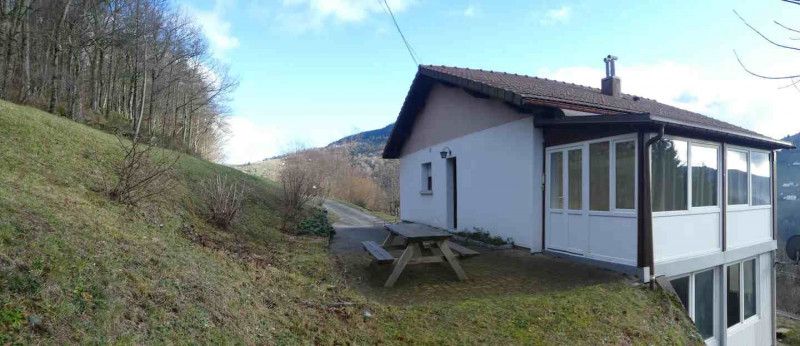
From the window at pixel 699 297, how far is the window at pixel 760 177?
2.71 m

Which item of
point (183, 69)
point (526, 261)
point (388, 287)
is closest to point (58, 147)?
point (388, 287)

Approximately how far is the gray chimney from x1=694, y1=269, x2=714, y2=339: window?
5.44 meters

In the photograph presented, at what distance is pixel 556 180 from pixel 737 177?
396 cm

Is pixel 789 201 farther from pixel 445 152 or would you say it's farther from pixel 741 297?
pixel 445 152

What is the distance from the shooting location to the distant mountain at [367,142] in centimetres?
6016

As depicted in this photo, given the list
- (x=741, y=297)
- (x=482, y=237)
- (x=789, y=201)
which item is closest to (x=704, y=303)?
(x=741, y=297)

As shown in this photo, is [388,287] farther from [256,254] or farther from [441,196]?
[441,196]

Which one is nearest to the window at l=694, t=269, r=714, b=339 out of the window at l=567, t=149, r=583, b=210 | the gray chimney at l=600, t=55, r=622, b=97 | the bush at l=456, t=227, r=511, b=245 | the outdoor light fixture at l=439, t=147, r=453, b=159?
the window at l=567, t=149, r=583, b=210

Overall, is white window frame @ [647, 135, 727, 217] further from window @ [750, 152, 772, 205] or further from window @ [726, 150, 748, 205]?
window @ [750, 152, 772, 205]

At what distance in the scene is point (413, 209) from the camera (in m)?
14.7

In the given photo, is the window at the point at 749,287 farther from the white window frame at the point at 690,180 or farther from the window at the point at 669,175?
the window at the point at 669,175

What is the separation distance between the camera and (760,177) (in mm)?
9016

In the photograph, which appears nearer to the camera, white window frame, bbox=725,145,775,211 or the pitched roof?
the pitched roof

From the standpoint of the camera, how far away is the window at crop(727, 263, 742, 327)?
27.2 ft
